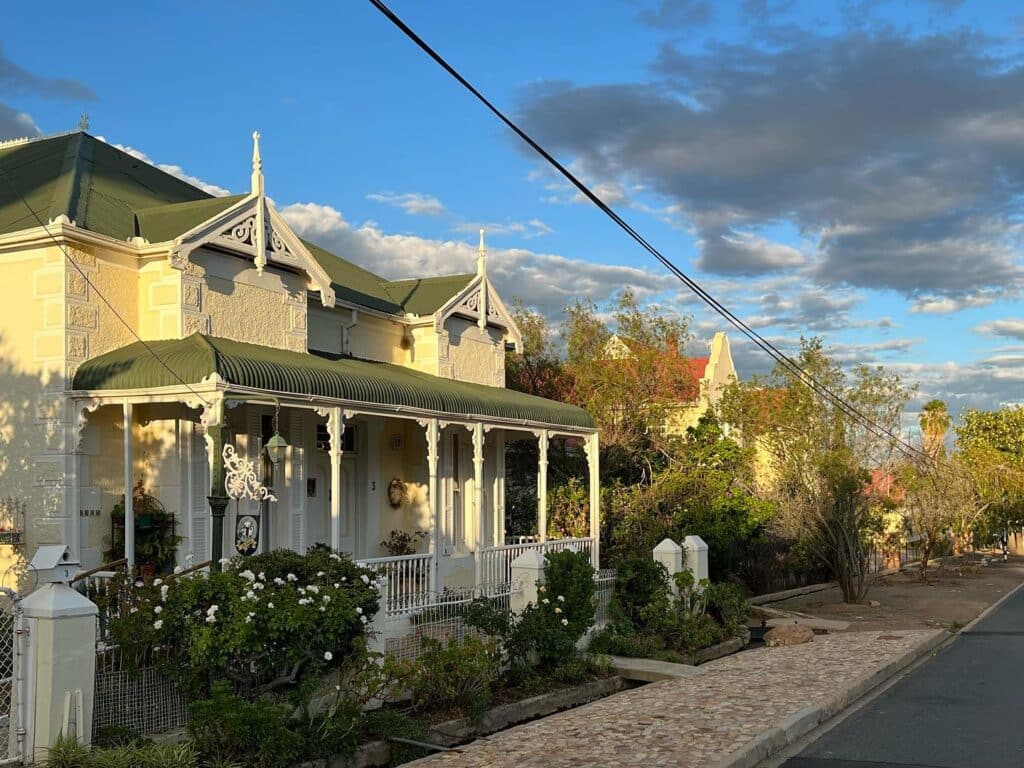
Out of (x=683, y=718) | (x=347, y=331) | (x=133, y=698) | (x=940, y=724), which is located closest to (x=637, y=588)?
(x=683, y=718)

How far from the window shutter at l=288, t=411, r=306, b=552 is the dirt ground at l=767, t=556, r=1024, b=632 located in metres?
10.3

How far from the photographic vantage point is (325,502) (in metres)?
18.2

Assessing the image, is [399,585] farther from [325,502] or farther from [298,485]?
[325,502]

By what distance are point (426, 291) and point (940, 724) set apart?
13.5m

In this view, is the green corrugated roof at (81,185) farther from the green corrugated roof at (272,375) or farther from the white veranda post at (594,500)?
the white veranda post at (594,500)

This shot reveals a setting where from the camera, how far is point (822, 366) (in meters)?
27.4

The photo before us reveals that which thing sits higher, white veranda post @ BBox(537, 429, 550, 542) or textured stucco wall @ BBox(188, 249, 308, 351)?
textured stucco wall @ BBox(188, 249, 308, 351)

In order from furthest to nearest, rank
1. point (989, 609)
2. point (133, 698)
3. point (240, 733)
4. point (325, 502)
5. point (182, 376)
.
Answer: point (989, 609) → point (325, 502) → point (182, 376) → point (133, 698) → point (240, 733)

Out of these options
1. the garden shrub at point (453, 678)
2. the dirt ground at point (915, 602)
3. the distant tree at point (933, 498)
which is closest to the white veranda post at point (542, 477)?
the dirt ground at point (915, 602)

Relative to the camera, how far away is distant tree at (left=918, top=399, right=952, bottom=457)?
39569mm

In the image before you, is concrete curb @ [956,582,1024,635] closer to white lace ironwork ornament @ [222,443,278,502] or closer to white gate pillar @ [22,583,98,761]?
white lace ironwork ornament @ [222,443,278,502]

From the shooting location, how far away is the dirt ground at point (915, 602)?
21359mm

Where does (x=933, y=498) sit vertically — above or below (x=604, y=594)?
above

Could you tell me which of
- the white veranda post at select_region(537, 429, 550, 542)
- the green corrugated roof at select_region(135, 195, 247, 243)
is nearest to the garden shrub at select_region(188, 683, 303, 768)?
the green corrugated roof at select_region(135, 195, 247, 243)
